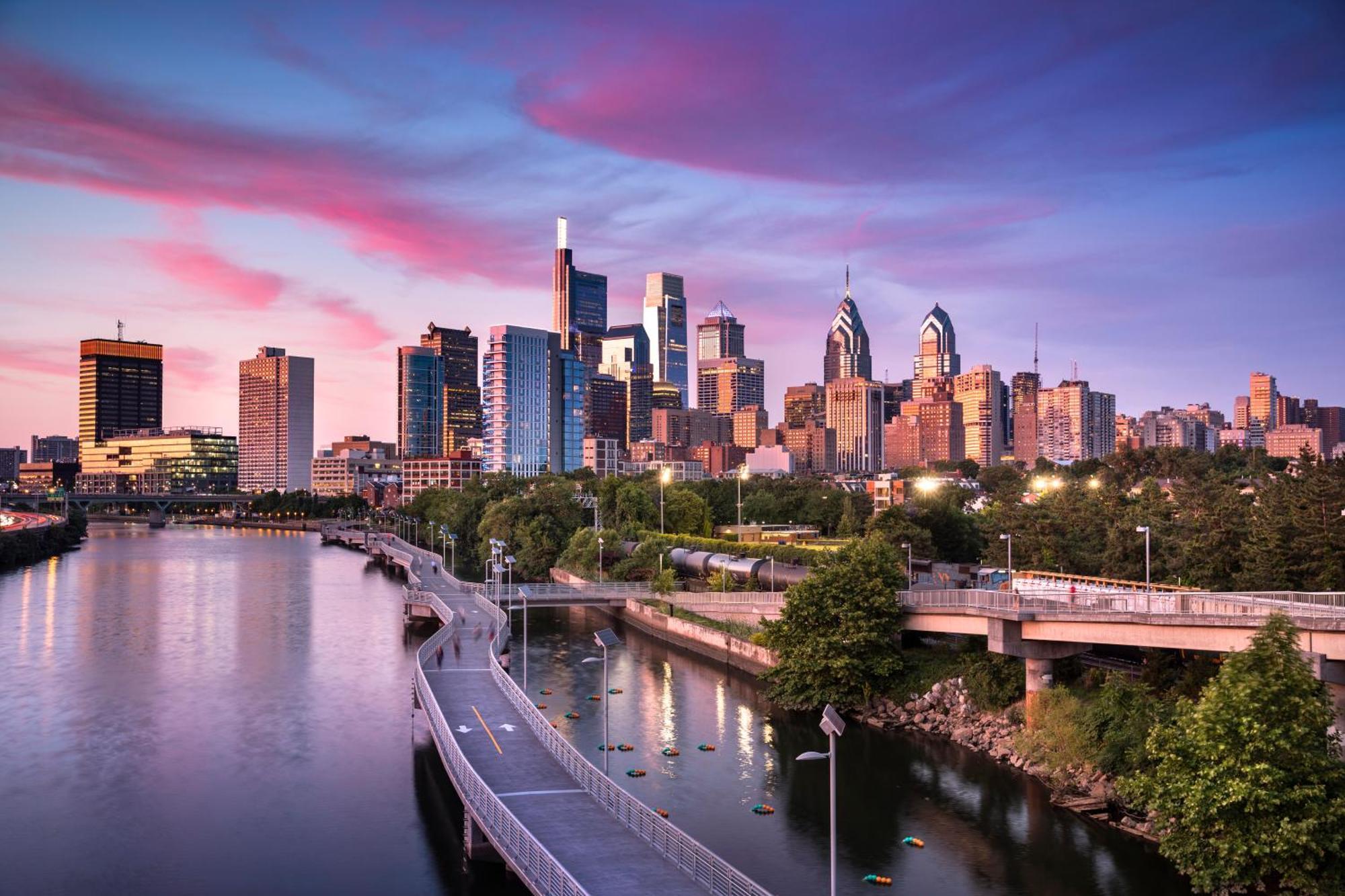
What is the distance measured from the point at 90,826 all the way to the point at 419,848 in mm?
13738

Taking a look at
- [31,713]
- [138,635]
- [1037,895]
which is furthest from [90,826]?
[138,635]

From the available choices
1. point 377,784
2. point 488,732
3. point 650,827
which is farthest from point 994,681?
point 377,784

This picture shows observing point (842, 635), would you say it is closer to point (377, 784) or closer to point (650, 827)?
point (377, 784)

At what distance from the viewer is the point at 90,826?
4294 cm

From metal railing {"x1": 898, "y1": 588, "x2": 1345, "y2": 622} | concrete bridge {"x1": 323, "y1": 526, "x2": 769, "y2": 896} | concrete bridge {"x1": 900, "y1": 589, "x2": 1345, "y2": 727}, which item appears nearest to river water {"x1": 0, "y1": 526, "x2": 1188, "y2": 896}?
concrete bridge {"x1": 323, "y1": 526, "x2": 769, "y2": 896}

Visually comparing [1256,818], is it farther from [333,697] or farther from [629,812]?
[333,697]

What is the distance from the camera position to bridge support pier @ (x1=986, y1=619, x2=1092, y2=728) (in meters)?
51.5

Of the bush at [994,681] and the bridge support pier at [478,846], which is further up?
the bush at [994,681]

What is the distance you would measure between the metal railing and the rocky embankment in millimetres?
5196

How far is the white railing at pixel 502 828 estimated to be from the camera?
30.5 metres

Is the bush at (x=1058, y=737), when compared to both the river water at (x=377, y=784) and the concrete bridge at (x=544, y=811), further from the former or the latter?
the concrete bridge at (x=544, y=811)

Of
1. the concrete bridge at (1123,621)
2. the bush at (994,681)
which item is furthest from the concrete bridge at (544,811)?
the bush at (994,681)

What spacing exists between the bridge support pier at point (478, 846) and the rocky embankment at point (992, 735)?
23.2 m

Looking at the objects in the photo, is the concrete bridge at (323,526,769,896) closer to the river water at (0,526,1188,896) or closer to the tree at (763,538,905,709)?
the river water at (0,526,1188,896)
